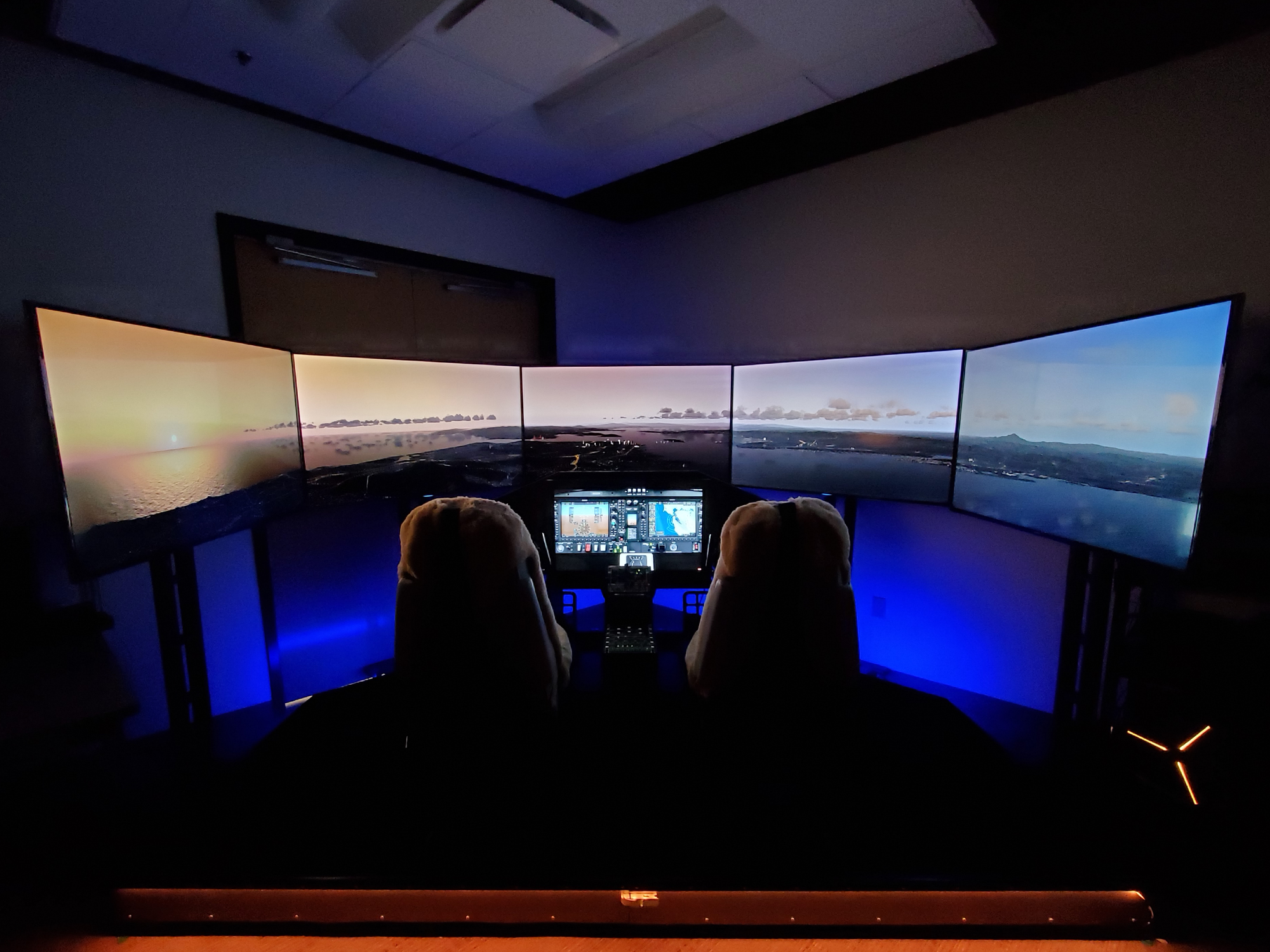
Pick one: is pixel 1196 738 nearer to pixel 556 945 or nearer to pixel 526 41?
pixel 556 945

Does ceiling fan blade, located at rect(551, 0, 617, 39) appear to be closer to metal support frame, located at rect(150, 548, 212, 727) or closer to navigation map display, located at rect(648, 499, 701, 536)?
navigation map display, located at rect(648, 499, 701, 536)

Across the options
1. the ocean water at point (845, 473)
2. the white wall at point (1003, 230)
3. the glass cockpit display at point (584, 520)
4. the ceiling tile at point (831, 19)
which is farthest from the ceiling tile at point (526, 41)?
the ocean water at point (845, 473)

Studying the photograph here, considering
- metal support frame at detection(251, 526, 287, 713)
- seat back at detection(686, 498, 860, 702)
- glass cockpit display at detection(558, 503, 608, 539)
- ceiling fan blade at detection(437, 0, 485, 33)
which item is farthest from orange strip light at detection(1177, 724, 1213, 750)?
metal support frame at detection(251, 526, 287, 713)

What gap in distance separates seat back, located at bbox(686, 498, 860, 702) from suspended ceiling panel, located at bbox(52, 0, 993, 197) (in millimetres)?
1664

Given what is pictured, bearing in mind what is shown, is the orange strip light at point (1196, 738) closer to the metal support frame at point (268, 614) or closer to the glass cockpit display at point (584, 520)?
the glass cockpit display at point (584, 520)

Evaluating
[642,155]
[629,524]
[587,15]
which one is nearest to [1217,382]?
[629,524]

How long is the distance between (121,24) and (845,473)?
3.22 metres

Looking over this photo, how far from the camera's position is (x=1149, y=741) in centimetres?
153

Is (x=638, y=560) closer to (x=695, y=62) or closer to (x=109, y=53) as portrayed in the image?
(x=695, y=62)

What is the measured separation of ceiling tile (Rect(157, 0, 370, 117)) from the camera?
1.71m

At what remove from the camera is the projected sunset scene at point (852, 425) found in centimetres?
239

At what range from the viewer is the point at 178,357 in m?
1.72

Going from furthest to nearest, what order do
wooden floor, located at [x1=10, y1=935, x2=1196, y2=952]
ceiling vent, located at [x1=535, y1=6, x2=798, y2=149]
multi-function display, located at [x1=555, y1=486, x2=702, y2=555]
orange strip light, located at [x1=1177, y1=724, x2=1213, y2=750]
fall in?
multi-function display, located at [x1=555, y1=486, x2=702, y2=555]
ceiling vent, located at [x1=535, y1=6, x2=798, y2=149]
orange strip light, located at [x1=1177, y1=724, x2=1213, y2=750]
wooden floor, located at [x1=10, y1=935, x2=1196, y2=952]

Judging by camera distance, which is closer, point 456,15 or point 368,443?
point 456,15
